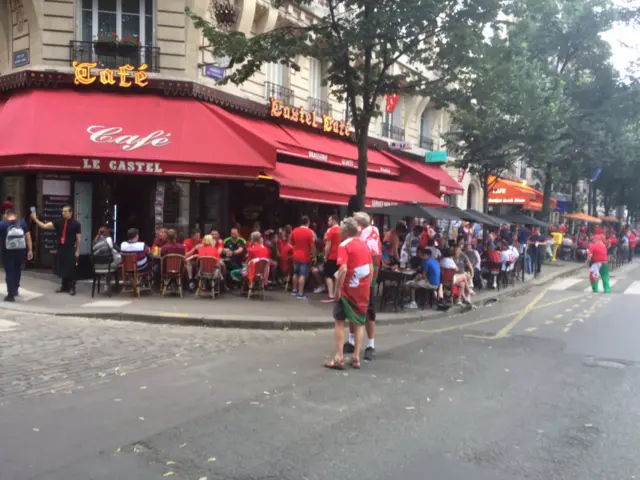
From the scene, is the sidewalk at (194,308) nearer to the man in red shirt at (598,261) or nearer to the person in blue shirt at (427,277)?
the person in blue shirt at (427,277)

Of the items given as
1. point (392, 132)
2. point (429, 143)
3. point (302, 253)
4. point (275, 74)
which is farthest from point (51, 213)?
point (429, 143)

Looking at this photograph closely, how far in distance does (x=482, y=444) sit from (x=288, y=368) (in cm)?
266

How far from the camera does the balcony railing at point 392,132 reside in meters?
22.7

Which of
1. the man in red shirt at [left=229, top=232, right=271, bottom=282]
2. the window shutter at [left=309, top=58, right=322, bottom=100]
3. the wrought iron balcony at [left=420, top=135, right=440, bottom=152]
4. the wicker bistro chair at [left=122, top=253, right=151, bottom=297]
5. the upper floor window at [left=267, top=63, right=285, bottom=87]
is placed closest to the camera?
the wicker bistro chair at [left=122, top=253, right=151, bottom=297]

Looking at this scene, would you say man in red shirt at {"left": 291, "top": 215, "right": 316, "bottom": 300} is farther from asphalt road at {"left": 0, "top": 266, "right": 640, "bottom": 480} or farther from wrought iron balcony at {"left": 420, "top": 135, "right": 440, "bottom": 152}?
wrought iron balcony at {"left": 420, "top": 135, "right": 440, "bottom": 152}

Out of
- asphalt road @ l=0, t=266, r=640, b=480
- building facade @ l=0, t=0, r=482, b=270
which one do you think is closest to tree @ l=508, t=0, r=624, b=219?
building facade @ l=0, t=0, r=482, b=270

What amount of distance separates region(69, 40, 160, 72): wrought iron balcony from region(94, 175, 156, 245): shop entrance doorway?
2679mm

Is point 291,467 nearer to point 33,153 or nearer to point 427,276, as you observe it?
point 427,276

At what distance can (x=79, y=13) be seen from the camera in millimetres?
13383

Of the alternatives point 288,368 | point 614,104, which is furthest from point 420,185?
point 288,368

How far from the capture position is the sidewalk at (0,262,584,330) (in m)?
9.06

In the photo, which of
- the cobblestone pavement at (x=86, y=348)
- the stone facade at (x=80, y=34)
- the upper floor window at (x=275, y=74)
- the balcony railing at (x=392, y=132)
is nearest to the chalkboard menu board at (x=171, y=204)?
the stone facade at (x=80, y=34)

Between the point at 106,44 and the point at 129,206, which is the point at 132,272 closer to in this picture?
the point at 129,206

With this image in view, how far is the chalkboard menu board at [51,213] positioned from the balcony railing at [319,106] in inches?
318
